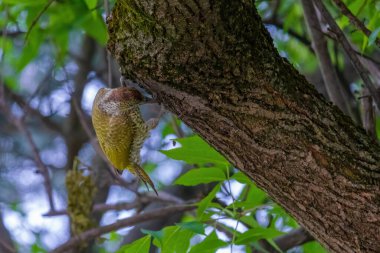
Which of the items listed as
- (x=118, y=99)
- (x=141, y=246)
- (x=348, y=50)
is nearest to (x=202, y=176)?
(x=141, y=246)

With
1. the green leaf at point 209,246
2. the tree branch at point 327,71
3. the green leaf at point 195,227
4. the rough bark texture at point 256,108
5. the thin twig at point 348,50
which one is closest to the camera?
the rough bark texture at point 256,108

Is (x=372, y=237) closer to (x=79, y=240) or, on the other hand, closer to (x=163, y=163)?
(x=79, y=240)

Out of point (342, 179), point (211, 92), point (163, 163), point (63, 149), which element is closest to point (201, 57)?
point (211, 92)

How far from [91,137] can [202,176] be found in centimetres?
90

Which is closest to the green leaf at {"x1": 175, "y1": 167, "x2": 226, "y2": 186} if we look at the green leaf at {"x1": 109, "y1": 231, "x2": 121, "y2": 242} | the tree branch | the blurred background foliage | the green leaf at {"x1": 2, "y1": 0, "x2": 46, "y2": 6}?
the blurred background foliage

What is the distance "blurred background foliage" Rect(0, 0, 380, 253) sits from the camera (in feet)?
5.61

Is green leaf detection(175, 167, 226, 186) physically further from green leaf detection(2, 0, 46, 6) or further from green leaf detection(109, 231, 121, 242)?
green leaf detection(109, 231, 121, 242)

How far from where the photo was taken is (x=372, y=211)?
1107mm

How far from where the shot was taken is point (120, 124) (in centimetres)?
124

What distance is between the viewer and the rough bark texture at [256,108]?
98 centimetres

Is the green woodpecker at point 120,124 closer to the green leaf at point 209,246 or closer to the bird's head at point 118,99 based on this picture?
the bird's head at point 118,99

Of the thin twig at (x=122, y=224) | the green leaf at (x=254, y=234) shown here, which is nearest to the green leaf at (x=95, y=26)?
the thin twig at (x=122, y=224)

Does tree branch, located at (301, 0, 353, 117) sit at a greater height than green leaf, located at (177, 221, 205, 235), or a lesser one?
greater

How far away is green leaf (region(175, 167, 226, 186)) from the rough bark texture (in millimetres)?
291
